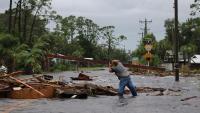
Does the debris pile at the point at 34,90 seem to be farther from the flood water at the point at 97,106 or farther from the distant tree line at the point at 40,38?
the distant tree line at the point at 40,38

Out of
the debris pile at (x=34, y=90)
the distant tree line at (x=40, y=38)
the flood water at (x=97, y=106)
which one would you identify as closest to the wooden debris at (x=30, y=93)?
the debris pile at (x=34, y=90)

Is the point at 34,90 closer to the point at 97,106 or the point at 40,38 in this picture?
the point at 97,106

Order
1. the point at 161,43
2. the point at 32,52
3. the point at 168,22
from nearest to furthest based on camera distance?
the point at 32,52 < the point at 161,43 < the point at 168,22

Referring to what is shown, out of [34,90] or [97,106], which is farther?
[34,90]

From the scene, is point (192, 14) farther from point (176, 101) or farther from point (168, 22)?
point (168, 22)

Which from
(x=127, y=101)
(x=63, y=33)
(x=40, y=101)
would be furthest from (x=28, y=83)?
(x=63, y=33)

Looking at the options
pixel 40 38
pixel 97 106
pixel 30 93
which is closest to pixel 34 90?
pixel 30 93

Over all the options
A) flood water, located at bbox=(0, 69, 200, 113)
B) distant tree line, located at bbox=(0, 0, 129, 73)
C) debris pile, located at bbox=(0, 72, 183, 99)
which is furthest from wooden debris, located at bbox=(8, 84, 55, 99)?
distant tree line, located at bbox=(0, 0, 129, 73)

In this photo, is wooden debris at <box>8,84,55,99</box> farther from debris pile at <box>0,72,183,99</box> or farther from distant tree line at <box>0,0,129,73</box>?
distant tree line at <box>0,0,129,73</box>

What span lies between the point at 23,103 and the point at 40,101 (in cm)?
109

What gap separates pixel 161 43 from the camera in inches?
5027

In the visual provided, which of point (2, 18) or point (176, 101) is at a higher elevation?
point (2, 18)

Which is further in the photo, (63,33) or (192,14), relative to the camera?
(63,33)

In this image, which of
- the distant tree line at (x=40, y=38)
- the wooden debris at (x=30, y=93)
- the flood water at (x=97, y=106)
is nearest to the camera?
the flood water at (x=97, y=106)
